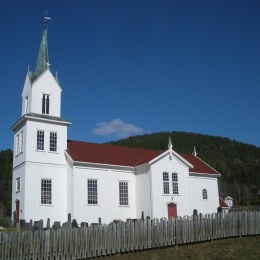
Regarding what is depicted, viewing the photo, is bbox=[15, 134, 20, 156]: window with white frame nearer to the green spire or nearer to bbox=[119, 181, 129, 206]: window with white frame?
the green spire

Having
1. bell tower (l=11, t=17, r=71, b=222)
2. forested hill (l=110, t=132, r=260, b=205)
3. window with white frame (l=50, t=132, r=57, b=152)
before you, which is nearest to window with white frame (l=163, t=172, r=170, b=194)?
bell tower (l=11, t=17, r=71, b=222)

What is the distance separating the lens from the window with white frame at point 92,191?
3820cm

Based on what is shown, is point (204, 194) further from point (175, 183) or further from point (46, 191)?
point (46, 191)

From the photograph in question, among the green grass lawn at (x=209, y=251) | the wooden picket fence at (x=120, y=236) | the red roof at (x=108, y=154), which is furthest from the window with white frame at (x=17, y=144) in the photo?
the green grass lawn at (x=209, y=251)

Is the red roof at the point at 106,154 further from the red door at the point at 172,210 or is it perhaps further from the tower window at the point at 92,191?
the red door at the point at 172,210

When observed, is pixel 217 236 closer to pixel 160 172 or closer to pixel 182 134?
pixel 160 172

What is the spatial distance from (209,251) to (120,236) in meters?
6.09

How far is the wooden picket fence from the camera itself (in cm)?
1850

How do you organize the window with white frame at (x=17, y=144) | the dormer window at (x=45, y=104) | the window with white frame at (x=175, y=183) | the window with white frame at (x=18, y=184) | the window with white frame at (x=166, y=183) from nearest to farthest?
1. the window with white frame at (x=18, y=184)
2. the window with white frame at (x=17, y=144)
3. the dormer window at (x=45, y=104)
4. the window with white frame at (x=166, y=183)
5. the window with white frame at (x=175, y=183)

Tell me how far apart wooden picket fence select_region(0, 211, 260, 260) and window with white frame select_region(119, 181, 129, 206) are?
14.2m

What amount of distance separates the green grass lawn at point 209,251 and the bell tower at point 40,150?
16.6 metres

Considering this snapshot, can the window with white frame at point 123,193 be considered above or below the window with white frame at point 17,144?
below

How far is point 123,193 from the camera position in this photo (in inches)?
1602

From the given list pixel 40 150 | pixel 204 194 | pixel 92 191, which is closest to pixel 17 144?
pixel 40 150
